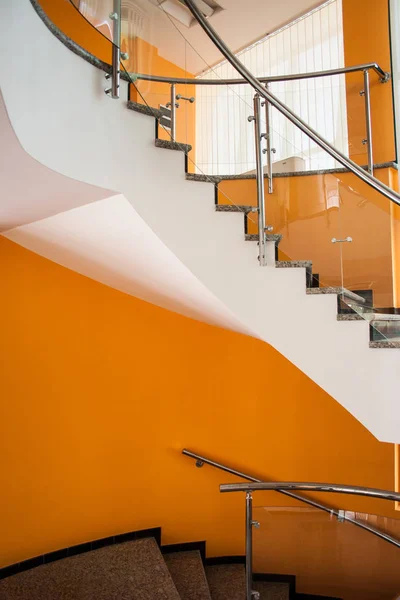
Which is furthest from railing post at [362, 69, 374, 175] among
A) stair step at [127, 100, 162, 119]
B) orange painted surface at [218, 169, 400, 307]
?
stair step at [127, 100, 162, 119]

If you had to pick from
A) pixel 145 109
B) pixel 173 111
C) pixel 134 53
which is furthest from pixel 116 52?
pixel 173 111

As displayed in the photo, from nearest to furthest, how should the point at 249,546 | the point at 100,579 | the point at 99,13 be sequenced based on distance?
the point at 99,13 → the point at 249,546 → the point at 100,579

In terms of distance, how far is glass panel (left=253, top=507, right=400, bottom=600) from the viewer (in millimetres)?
2838

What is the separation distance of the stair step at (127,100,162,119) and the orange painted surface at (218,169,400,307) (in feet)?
1.85

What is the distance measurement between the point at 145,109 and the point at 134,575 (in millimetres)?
3067

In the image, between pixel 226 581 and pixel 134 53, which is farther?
pixel 226 581

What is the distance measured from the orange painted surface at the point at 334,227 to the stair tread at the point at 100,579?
2369 millimetres

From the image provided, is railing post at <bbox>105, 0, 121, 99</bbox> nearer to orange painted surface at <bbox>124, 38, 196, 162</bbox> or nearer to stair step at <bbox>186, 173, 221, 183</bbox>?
orange painted surface at <bbox>124, 38, 196, 162</bbox>

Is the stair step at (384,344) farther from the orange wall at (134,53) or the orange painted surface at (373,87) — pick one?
the orange painted surface at (373,87)

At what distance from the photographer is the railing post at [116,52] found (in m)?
2.28

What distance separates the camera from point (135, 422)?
412 centimetres

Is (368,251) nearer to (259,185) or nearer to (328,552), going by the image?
(259,185)

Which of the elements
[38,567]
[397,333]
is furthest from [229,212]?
[38,567]

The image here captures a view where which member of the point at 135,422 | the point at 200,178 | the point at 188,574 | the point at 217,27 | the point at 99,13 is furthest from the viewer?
the point at 217,27
